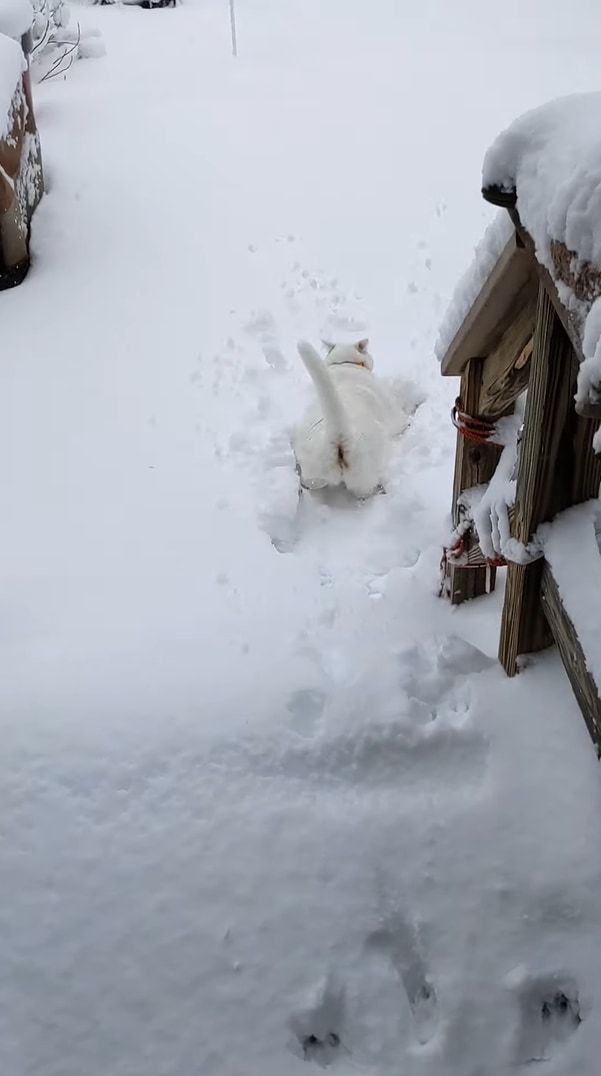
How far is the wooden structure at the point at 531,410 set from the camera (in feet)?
4.65

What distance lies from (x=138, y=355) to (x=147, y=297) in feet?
2.03

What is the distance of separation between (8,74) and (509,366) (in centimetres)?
417

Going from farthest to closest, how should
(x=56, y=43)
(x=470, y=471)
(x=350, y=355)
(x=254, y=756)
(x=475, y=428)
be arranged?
(x=56, y=43) → (x=350, y=355) → (x=470, y=471) → (x=475, y=428) → (x=254, y=756)

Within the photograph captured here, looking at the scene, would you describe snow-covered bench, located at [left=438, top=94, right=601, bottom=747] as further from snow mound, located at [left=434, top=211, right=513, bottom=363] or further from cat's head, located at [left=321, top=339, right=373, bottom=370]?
cat's head, located at [left=321, top=339, right=373, bottom=370]

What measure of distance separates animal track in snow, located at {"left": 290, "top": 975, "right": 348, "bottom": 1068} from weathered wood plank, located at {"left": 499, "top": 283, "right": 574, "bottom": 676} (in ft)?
2.25

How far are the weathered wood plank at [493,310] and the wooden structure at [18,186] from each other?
3.29 meters

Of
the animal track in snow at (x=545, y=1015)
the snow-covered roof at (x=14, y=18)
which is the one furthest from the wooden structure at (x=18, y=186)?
the animal track in snow at (x=545, y=1015)

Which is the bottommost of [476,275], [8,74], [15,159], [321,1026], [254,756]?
[321,1026]

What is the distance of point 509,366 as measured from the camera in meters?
1.80

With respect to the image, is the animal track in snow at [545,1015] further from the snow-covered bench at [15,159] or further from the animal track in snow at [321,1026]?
the snow-covered bench at [15,159]

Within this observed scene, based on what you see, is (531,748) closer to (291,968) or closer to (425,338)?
(291,968)

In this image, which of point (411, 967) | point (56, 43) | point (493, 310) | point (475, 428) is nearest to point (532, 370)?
point (493, 310)

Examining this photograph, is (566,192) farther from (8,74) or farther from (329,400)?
(8,74)

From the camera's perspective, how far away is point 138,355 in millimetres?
4086
